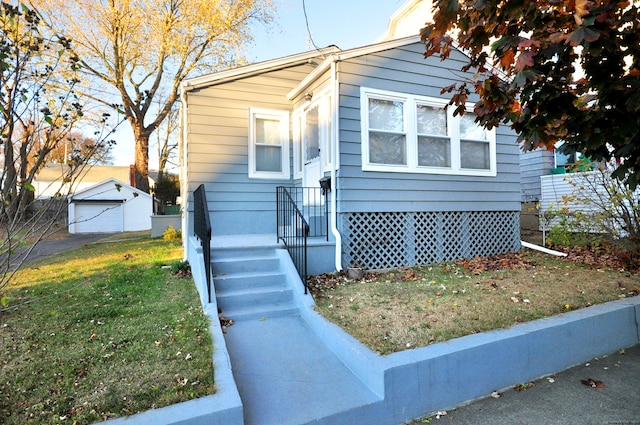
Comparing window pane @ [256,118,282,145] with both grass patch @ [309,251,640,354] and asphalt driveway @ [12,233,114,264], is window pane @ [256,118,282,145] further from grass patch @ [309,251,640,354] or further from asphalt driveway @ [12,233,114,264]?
asphalt driveway @ [12,233,114,264]

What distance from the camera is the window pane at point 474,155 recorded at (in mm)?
6895

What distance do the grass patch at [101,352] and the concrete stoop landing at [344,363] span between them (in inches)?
8.5

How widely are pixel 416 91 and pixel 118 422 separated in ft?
20.3

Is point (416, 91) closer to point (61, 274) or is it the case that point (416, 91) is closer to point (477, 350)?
point (477, 350)

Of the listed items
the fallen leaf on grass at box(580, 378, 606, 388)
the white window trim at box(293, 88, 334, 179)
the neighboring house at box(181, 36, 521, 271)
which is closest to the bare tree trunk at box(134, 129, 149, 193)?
the neighboring house at box(181, 36, 521, 271)

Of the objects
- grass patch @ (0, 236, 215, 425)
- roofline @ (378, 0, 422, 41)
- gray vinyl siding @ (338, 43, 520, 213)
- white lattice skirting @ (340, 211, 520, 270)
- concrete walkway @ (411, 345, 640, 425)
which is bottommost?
concrete walkway @ (411, 345, 640, 425)

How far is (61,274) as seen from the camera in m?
6.84

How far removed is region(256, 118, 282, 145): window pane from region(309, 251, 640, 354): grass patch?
3.49 meters

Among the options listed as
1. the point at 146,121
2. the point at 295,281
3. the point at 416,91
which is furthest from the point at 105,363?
the point at 146,121

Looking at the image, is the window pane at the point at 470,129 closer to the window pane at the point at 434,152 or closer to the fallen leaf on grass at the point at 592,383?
the window pane at the point at 434,152

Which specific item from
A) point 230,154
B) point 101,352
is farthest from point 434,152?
point 101,352

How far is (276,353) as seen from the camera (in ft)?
11.6

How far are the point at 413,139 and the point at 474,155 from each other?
59.7 inches

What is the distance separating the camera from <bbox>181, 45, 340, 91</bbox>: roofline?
6910 millimetres
